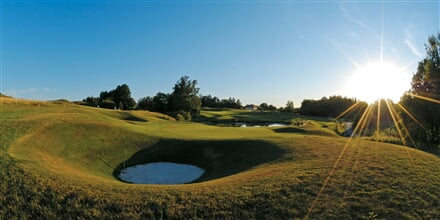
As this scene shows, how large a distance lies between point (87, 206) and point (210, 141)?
13824 mm

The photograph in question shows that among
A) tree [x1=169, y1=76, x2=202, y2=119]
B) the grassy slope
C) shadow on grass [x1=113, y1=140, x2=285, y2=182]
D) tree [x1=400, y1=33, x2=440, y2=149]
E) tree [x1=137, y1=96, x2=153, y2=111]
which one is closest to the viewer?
the grassy slope

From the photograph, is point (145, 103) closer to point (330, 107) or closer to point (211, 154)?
point (330, 107)

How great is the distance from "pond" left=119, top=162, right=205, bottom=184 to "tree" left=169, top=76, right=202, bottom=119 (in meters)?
56.8

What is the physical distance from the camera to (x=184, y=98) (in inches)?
2963

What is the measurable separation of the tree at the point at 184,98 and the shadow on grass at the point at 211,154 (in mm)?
53685

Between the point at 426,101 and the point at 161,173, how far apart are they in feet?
67.2

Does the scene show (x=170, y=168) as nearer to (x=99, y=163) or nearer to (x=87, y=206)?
(x=99, y=163)

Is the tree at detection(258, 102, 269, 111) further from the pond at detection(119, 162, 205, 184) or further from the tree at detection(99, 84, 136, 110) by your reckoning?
the pond at detection(119, 162, 205, 184)

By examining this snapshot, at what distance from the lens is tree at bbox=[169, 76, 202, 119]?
7488cm

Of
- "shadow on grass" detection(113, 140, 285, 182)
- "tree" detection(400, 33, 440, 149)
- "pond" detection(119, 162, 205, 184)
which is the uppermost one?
"tree" detection(400, 33, 440, 149)

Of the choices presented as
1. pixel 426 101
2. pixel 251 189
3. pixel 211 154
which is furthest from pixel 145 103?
pixel 251 189

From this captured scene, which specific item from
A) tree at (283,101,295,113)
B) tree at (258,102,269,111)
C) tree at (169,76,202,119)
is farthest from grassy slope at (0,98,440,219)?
tree at (258,102,269,111)

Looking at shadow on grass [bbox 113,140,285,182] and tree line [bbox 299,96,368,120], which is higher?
tree line [bbox 299,96,368,120]

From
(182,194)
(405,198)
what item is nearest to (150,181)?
(182,194)
